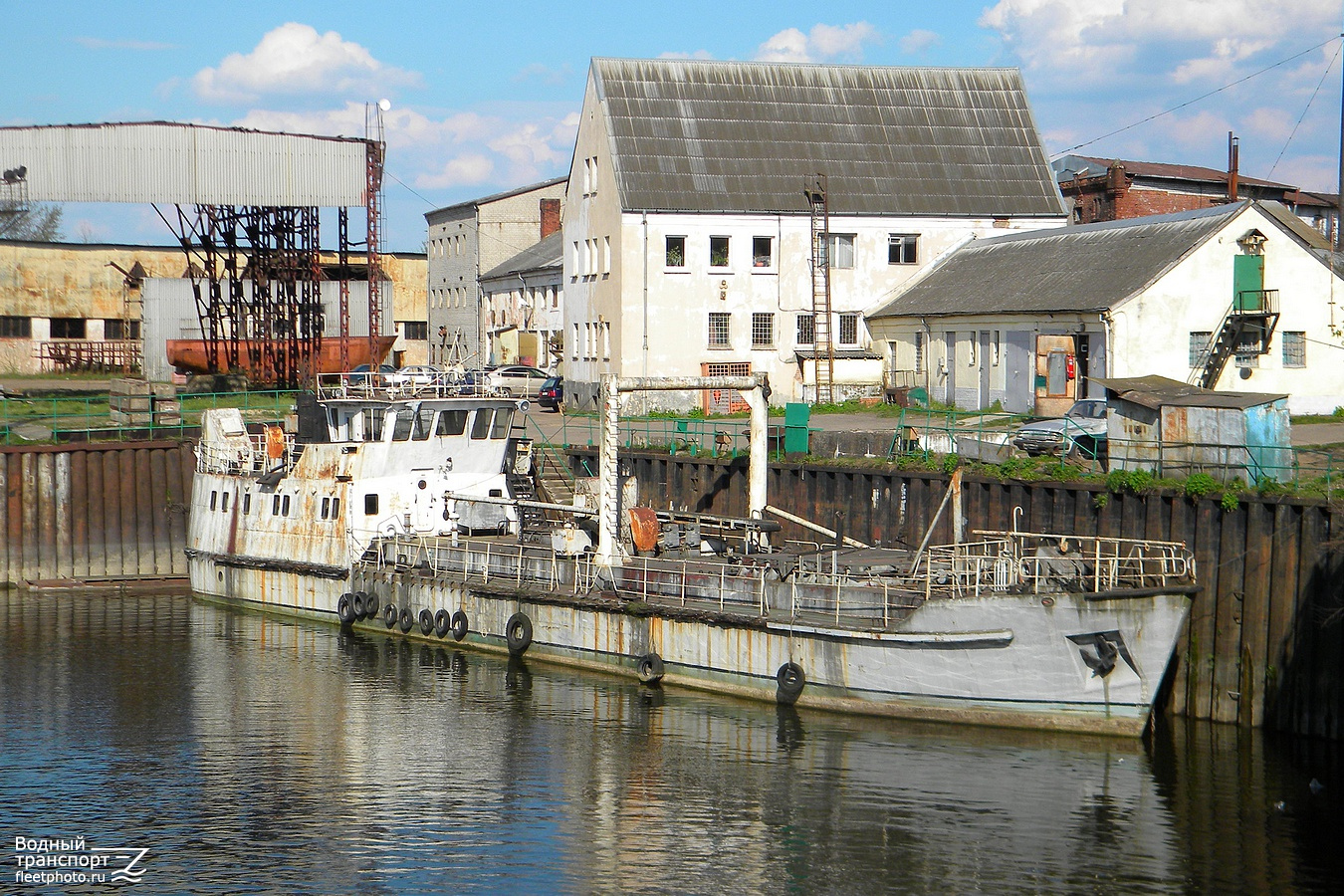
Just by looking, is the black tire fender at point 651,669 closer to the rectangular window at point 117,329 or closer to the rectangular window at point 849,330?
the rectangular window at point 849,330

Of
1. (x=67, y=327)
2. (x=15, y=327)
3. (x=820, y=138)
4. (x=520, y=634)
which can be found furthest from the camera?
(x=67, y=327)

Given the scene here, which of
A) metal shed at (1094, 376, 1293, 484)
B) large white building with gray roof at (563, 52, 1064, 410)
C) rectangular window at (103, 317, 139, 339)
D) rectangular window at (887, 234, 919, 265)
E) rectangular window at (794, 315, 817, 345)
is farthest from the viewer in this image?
rectangular window at (103, 317, 139, 339)

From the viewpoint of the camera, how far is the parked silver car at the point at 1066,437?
87.0ft

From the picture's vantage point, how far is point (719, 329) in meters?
48.0

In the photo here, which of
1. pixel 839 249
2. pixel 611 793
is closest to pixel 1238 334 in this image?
pixel 839 249

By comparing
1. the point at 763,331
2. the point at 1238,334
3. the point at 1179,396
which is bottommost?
the point at 1179,396

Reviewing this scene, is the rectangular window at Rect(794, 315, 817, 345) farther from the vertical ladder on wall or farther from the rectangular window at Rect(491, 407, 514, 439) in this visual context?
the rectangular window at Rect(491, 407, 514, 439)

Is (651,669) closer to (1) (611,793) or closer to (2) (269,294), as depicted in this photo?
(1) (611,793)

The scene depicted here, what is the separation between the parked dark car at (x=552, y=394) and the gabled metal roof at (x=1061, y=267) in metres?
12.4

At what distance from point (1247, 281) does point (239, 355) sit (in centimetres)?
3533

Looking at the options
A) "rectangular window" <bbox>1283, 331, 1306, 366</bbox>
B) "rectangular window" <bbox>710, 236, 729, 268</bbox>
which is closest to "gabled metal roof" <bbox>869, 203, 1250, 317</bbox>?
"rectangular window" <bbox>1283, 331, 1306, 366</bbox>

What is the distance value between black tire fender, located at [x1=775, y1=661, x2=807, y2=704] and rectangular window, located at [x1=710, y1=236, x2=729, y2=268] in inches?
1067

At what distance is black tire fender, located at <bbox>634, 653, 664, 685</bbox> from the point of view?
24047 mm

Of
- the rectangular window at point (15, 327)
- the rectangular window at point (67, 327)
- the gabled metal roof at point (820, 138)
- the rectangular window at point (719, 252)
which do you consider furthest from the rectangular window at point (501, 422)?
the rectangular window at point (15, 327)
